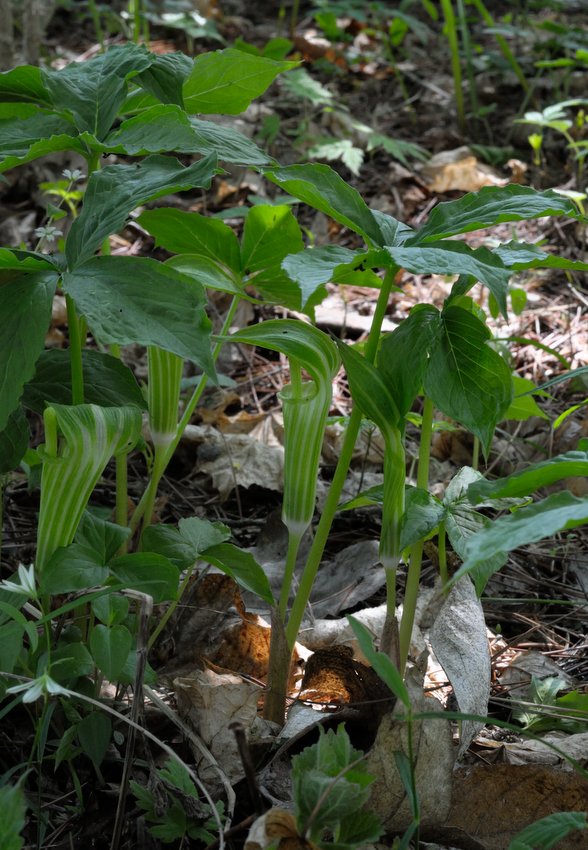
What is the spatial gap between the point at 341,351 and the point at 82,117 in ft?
2.02

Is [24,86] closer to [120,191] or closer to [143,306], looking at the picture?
[120,191]

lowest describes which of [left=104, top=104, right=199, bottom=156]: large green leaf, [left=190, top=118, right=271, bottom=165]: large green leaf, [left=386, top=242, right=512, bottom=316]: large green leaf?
[left=386, top=242, right=512, bottom=316]: large green leaf

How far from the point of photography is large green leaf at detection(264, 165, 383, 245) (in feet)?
4.14

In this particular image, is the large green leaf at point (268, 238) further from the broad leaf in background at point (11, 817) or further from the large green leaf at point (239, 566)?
the broad leaf in background at point (11, 817)

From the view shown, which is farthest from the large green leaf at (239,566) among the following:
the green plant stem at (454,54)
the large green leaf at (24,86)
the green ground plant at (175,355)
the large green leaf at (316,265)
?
the green plant stem at (454,54)

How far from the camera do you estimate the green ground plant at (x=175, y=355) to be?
1.19m

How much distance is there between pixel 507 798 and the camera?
129cm

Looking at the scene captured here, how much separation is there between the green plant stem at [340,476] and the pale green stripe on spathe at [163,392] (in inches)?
14.7

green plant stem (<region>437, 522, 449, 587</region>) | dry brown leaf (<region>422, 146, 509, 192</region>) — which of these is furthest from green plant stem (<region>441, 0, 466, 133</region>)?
green plant stem (<region>437, 522, 449, 587</region>)

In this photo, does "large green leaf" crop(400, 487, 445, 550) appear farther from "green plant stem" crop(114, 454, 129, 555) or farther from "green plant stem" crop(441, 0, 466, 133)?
"green plant stem" crop(441, 0, 466, 133)

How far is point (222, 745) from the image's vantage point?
1411 millimetres

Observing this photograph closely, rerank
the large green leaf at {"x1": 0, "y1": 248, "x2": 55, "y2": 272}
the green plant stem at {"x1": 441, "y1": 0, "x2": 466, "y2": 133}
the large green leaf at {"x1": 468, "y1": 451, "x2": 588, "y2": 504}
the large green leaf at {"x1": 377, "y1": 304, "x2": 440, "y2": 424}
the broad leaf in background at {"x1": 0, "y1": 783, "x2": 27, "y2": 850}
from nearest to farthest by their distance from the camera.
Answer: the broad leaf in background at {"x1": 0, "y1": 783, "x2": 27, "y2": 850}, the large green leaf at {"x1": 468, "y1": 451, "x2": 588, "y2": 504}, the large green leaf at {"x1": 0, "y1": 248, "x2": 55, "y2": 272}, the large green leaf at {"x1": 377, "y1": 304, "x2": 440, "y2": 424}, the green plant stem at {"x1": 441, "y1": 0, "x2": 466, "y2": 133}

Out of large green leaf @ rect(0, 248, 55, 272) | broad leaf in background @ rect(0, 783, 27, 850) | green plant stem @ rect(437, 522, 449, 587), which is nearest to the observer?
broad leaf in background @ rect(0, 783, 27, 850)

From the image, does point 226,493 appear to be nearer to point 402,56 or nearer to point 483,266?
point 483,266
